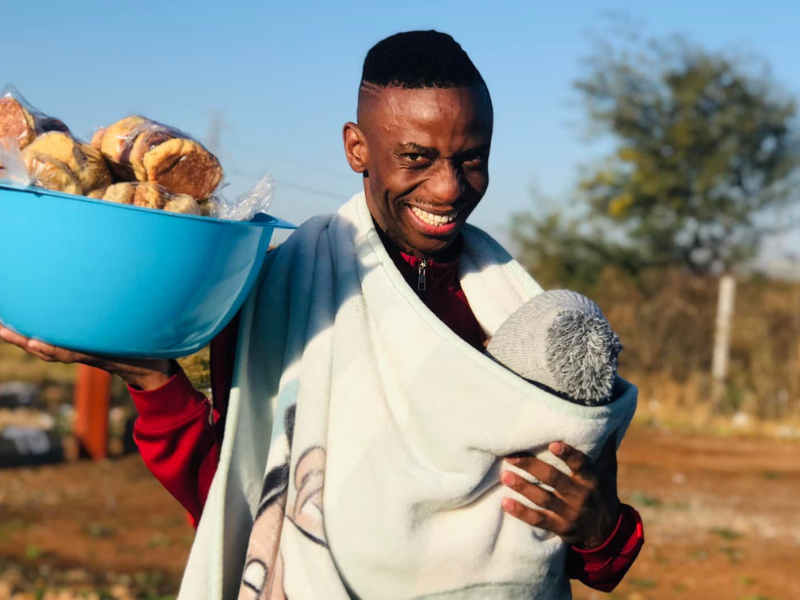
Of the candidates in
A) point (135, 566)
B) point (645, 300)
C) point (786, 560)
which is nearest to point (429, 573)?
point (135, 566)

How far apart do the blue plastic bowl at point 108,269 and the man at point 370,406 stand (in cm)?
9

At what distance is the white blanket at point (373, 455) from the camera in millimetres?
1565

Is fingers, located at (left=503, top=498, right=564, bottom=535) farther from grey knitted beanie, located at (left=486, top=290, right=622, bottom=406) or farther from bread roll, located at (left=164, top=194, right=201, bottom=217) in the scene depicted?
bread roll, located at (left=164, top=194, right=201, bottom=217)

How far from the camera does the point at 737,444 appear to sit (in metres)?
11.7

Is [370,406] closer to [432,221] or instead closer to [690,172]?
[432,221]

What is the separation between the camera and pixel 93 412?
914cm

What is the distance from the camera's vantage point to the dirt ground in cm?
613

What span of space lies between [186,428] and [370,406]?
31 cm

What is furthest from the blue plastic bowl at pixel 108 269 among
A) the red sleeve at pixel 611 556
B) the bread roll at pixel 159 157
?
the red sleeve at pixel 611 556

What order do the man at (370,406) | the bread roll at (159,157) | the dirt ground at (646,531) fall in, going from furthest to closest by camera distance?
1. the dirt ground at (646,531)
2. the man at (370,406)
3. the bread roll at (159,157)

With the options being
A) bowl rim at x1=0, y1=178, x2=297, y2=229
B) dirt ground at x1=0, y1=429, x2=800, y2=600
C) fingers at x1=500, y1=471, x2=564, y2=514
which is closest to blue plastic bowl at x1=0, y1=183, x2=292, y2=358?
bowl rim at x1=0, y1=178, x2=297, y2=229

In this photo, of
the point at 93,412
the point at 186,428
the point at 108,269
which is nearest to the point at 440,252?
the point at 186,428

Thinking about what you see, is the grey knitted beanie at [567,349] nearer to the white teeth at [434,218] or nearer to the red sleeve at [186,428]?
the white teeth at [434,218]

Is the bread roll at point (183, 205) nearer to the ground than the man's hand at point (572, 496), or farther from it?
farther from it
